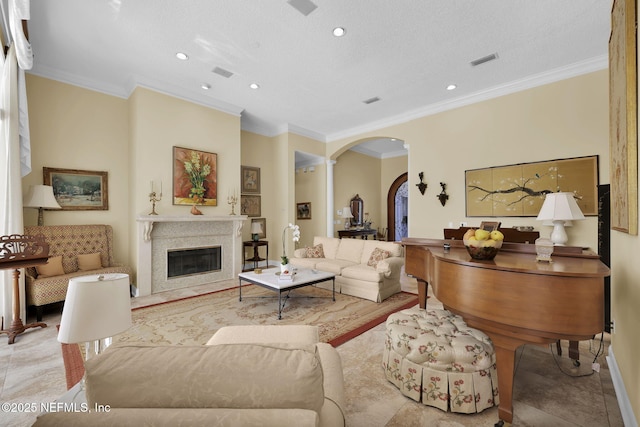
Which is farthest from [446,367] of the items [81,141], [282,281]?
[81,141]

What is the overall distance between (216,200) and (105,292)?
438cm

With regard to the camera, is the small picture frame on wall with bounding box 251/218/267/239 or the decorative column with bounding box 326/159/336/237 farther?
the decorative column with bounding box 326/159/336/237

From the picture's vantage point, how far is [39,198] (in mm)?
3660

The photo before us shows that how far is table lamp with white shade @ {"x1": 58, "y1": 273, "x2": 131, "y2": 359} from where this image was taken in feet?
3.51

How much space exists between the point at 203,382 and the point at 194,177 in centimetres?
478

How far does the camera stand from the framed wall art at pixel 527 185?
3871 mm

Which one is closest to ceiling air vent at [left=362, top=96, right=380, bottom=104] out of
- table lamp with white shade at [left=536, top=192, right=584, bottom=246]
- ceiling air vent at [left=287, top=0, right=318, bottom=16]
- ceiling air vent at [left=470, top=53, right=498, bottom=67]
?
ceiling air vent at [left=470, top=53, right=498, bottom=67]

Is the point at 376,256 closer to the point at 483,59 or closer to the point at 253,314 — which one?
the point at 253,314

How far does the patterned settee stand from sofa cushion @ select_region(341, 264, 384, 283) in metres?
3.44

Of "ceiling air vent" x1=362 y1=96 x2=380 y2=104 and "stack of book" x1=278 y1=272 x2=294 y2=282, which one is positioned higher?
"ceiling air vent" x1=362 y1=96 x2=380 y2=104

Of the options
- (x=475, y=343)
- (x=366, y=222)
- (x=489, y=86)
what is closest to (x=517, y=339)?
(x=475, y=343)

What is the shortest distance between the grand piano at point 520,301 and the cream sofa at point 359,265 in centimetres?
218

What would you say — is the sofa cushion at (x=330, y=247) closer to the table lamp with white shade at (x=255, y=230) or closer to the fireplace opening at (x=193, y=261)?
the table lamp with white shade at (x=255, y=230)

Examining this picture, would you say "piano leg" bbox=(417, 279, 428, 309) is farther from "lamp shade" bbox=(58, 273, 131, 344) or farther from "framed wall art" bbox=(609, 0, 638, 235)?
"lamp shade" bbox=(58, 273, 131, 344)
